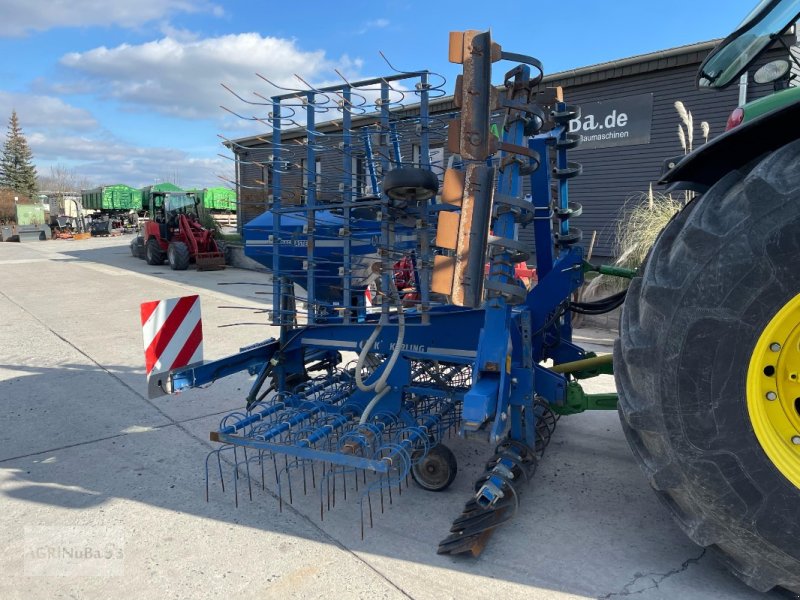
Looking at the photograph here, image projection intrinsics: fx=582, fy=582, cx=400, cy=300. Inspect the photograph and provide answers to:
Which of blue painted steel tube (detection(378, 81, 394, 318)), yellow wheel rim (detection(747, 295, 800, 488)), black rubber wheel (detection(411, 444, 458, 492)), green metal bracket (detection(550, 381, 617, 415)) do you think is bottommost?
black rubber wheel (detection(411, 444, 458, 492))

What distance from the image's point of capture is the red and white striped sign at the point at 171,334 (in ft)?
10.3

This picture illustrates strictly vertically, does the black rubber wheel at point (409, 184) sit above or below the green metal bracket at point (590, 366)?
above

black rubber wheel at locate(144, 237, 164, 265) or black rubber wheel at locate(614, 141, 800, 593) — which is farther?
black rubber wheel at locate(144, 237, 164, 265)

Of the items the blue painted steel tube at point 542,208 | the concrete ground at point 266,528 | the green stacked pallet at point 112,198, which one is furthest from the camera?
the green stacked pallet at point 112,198

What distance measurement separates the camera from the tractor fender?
1.89 m

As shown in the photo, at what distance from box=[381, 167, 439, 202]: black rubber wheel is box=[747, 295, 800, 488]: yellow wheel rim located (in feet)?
4.96

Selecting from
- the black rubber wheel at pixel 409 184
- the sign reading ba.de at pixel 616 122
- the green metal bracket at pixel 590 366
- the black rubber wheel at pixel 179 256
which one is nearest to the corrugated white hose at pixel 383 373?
the black rubber wheel at pixel 409 184

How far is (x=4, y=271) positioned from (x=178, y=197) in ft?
17.2

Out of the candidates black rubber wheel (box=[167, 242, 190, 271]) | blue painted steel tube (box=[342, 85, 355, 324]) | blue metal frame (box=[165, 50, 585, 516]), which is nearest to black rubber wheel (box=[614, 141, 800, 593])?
blue metal frame (box=[165, 50, 585, 516])

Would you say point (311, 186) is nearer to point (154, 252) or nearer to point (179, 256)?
point (179, 256)

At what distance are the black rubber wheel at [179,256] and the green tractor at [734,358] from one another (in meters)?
15.0

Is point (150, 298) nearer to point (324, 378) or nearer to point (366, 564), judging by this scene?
point (324, 378)

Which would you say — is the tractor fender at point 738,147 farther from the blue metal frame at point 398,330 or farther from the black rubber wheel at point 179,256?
the black rubber wheel at point 179,256

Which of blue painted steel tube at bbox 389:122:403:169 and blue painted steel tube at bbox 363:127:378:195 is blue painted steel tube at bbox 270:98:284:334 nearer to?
blue painted steel tube at bbox 363:127:378:195
